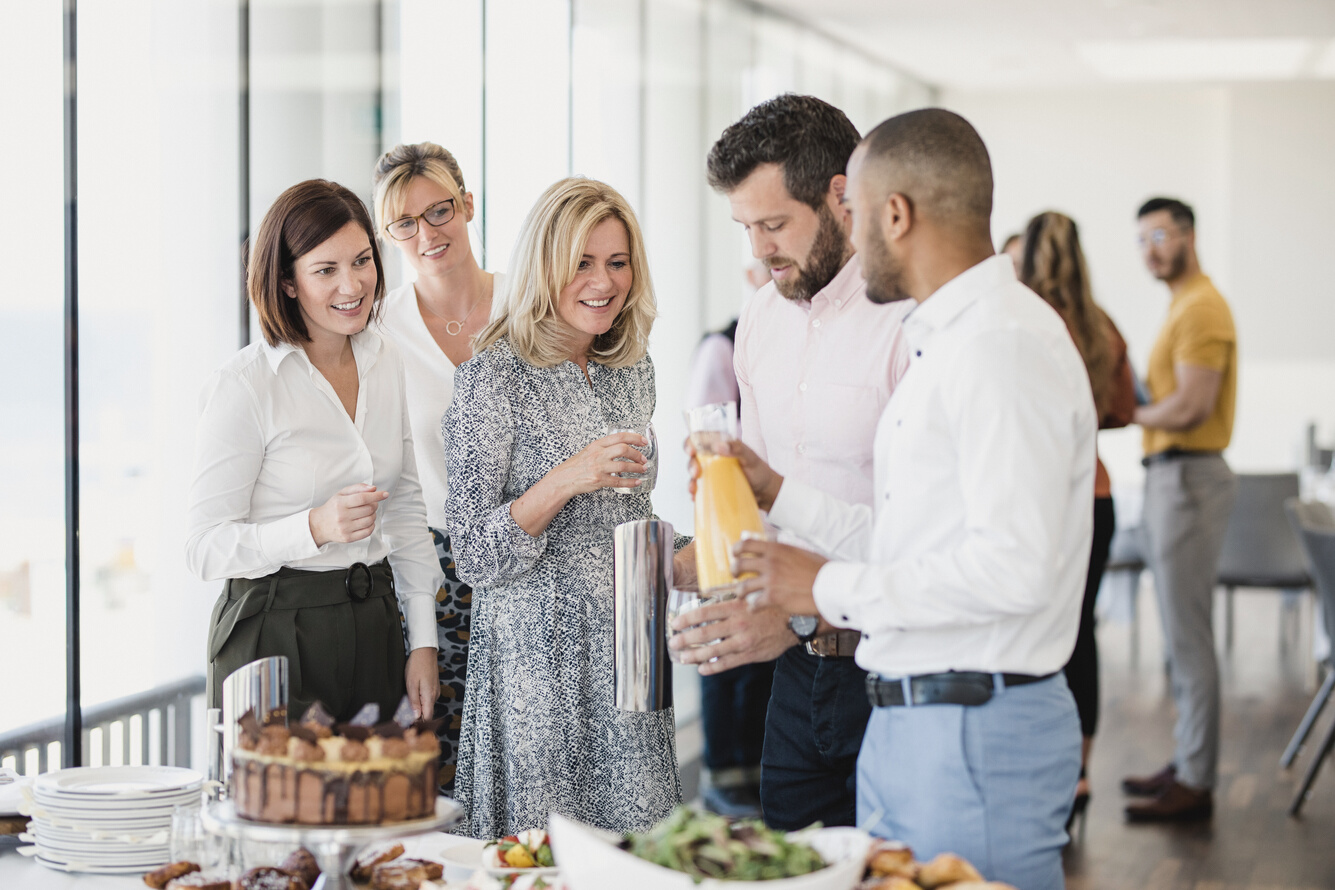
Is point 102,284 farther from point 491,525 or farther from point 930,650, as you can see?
point 930,650

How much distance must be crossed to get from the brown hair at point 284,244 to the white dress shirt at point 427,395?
17.8 inches

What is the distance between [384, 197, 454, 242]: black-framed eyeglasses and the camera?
9.01 feet

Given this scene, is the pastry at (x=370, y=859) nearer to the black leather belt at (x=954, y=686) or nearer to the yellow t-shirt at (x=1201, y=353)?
the black leather belt at (x=954, y=686)

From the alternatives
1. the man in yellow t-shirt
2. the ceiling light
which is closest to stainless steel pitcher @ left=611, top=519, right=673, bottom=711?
the man in yellow t-shirt

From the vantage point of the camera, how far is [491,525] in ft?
6.66

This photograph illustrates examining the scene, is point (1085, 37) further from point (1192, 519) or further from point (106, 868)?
point (106, 868)

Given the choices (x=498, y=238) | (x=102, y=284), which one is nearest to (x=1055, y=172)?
(x=498, y=238)

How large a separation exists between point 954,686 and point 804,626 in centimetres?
42

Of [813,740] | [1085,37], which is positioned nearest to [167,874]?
[813,740]

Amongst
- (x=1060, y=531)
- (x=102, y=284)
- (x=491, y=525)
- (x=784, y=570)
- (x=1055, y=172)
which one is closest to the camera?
(x=1060, y=531)

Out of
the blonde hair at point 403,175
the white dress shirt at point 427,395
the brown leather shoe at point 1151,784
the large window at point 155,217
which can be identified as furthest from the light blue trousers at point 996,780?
the brown leather shoe at point 1151,784

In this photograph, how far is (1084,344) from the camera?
3.94m

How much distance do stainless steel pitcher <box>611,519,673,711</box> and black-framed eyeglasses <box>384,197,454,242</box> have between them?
117 centimetres

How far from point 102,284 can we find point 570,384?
4.14 feet
